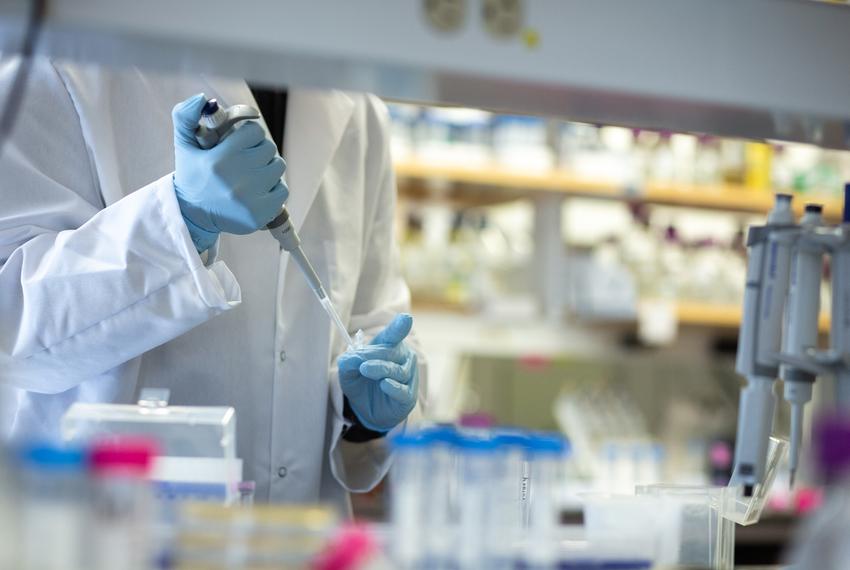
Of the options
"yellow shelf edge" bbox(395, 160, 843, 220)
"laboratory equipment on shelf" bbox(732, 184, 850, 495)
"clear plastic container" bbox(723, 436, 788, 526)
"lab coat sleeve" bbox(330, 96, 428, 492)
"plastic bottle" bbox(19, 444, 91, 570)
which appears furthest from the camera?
"yellow shelf edge" bbox(395, 160, 843, 220)

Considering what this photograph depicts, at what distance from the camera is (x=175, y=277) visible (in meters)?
1.32

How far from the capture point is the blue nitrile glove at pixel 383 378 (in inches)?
61.9

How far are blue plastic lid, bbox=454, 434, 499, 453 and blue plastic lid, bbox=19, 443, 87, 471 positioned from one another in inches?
12.1

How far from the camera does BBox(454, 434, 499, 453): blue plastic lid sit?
33.7 inches

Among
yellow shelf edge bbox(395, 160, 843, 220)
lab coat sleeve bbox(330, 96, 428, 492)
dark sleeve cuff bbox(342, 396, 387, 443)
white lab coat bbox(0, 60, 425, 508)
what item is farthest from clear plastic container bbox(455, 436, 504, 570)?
yellow shelf edge bbox(395, 160, 843, 220)

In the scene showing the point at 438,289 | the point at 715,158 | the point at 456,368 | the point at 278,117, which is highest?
the point at 715,158

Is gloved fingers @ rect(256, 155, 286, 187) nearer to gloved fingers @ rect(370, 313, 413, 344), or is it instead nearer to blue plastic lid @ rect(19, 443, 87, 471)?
gloved fingers @ rect(370, 313, 413, 344)

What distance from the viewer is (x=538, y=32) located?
0.94 metres

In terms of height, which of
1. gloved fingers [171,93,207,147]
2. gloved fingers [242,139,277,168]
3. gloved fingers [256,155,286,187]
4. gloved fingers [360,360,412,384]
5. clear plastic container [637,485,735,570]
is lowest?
clear plastic container [637,485,735,570]

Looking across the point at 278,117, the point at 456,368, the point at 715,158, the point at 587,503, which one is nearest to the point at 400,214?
→ the point at 456,368

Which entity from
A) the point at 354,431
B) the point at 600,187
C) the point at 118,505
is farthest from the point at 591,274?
the point at 118,505

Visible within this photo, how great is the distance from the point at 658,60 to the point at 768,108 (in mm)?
128

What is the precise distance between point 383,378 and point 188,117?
53 centimetres

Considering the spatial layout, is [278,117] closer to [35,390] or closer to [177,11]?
[35,390]
